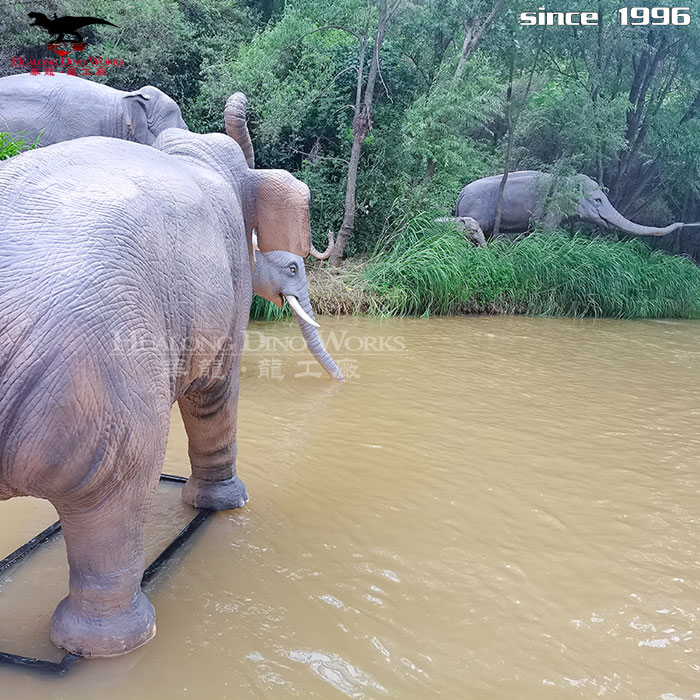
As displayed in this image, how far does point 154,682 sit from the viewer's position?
1.61 metres

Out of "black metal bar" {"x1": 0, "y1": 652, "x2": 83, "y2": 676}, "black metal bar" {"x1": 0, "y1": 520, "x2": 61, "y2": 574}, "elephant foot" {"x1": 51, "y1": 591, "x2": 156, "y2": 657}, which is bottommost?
"black metal bar" {"x1": 0, "y1": 652, "x2": 83, "y2": 676}

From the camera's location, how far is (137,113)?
201 inches

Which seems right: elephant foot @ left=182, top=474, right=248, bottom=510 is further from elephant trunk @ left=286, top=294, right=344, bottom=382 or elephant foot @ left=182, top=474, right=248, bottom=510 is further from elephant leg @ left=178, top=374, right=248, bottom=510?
elephant trunk @ left=286, top=294, right=344, bottom=382

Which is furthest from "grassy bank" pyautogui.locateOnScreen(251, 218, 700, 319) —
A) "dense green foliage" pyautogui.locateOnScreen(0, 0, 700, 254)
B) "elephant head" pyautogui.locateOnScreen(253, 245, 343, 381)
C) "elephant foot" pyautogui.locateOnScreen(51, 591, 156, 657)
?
"elephant foot" pyautogui.locateOnScreen(51, 591, 156, 657)

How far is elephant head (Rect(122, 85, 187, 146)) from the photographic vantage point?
16.7ft

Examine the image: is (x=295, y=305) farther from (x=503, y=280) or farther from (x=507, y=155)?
(x=507, y=155)

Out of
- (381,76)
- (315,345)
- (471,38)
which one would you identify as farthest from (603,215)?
(315,345)

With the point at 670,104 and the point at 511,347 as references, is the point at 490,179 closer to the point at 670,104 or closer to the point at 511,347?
the point at 670,104

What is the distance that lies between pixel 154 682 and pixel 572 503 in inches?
73.8

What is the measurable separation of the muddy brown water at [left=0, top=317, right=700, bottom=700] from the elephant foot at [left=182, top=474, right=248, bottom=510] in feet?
0.19

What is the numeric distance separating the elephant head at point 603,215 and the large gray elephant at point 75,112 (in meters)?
6.51

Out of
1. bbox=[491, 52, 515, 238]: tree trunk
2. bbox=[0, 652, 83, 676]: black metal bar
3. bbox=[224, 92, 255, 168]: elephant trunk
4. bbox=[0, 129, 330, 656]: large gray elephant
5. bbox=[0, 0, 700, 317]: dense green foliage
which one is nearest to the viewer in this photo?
bbox=[0, 129, 330, 656]: large gray elephant

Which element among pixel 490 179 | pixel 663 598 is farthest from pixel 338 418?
pixel 490 179

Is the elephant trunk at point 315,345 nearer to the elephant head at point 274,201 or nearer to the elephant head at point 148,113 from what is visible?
the elephant head at point 274,201
